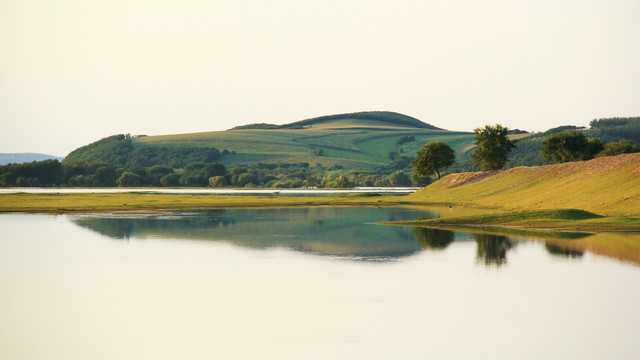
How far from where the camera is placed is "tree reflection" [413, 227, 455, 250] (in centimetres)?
4256

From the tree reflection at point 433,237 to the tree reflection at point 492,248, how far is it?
6.58 ft

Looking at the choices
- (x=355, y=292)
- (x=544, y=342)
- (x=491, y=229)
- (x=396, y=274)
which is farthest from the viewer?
(x=491, y=229)

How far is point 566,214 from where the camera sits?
5600cm

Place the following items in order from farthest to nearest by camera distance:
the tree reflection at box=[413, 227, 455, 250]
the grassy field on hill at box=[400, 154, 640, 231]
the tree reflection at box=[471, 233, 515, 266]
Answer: the grassy field on hill at box=[400, 154, 640, 231] < the tree reflection at box=[413, 227, 455, 250] < the tree reflection at box=[471, 233, 515, 266]

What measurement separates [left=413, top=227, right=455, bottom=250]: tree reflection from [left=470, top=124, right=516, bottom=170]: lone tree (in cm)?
8058

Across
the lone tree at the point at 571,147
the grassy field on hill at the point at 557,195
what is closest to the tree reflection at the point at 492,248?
the grassy field on hill at the point at 557,195

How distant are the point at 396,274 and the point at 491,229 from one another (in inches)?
972

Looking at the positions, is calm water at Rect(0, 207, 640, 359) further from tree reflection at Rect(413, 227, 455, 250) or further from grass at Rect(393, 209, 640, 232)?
grass at Rect(393, 209, 640, 232)

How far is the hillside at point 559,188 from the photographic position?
62.7 m

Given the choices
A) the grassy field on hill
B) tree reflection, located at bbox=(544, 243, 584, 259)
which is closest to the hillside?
the grassy field on hill

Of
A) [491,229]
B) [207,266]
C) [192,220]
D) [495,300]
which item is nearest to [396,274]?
[495,300]

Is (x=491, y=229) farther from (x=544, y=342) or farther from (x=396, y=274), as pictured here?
(x=544, y=342)

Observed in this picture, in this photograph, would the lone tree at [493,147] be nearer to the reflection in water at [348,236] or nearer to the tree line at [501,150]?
the tree line at [501,150]

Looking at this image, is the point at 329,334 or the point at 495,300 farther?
the point at 495,300
